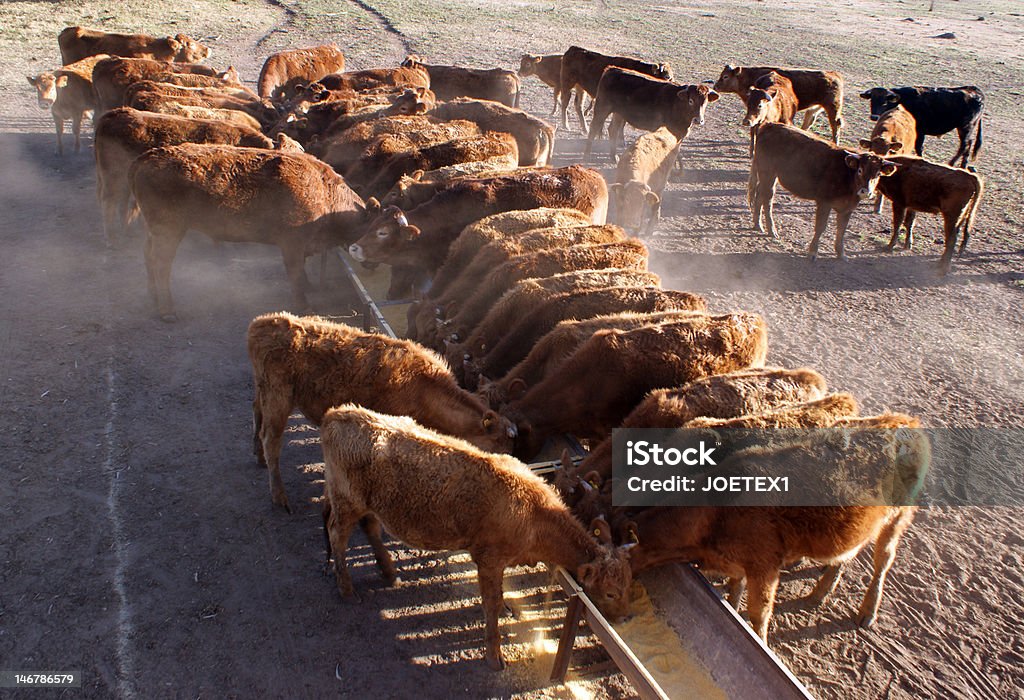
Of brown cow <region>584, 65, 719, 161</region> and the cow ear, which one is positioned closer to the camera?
the cow ear

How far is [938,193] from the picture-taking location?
508 inches

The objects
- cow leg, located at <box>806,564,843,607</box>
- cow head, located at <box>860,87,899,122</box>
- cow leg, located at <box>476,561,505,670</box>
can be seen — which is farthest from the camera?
cow head, located at <box>860,87,899,122</box>

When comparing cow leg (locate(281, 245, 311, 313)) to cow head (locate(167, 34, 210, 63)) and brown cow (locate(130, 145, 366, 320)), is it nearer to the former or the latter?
brown cow (locate(130, 145, 366, 320))

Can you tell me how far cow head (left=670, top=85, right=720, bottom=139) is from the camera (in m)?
16.5

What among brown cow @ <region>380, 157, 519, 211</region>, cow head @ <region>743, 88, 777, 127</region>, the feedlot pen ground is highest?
cow head @ <region>743, 88, 777, 127</region>

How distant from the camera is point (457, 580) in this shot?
6492 mm

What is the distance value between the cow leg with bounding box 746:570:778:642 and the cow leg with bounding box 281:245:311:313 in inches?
272

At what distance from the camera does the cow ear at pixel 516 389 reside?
24.2 feet

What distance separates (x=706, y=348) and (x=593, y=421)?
1232mm

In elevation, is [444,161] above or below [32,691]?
above

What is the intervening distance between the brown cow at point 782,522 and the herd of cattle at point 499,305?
16 mm

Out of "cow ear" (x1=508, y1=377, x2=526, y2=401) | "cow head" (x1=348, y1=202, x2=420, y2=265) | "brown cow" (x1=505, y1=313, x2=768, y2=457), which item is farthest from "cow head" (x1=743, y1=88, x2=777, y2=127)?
"cow ear" (x1=508, y1=377, x2=526, y2=401)

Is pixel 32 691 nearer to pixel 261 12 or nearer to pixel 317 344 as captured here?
pixel 317 344

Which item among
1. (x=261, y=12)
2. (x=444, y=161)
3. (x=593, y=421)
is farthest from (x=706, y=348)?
(x=261, y=12)
